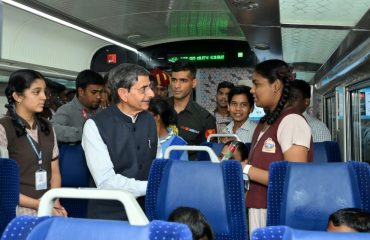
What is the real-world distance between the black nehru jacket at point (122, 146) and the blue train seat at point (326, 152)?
2.03 m

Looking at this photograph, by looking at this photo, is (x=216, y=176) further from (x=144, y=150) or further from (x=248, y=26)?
(x=248, y=26)

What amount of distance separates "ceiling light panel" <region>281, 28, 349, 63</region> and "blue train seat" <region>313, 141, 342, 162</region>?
1.16m

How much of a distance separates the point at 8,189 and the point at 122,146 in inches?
30.7

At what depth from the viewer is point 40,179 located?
10.7 ft

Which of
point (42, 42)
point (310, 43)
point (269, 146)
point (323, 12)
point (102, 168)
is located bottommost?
point (102, 168)

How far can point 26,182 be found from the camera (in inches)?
128

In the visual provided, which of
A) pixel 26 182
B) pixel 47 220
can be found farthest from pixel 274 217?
pixel 26 182

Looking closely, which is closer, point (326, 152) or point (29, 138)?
point (29, 138)

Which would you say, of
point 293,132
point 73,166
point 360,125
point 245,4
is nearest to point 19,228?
point 293,132

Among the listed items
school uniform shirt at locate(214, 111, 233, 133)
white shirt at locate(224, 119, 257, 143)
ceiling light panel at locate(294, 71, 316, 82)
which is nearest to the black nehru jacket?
white shirt at locate(224, 119, 257, 143)

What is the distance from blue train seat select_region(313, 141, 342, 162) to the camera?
4344 millimetres

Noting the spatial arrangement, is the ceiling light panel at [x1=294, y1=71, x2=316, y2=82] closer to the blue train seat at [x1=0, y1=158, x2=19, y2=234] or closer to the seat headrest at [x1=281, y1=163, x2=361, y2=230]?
the seat headrest at [x1=281, y1=163, x2=361, y2=230]

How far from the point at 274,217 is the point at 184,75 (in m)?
2.04

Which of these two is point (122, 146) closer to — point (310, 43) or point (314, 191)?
point (314, 191)
